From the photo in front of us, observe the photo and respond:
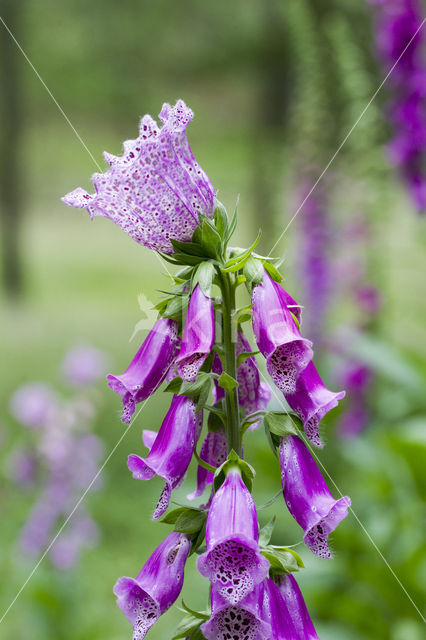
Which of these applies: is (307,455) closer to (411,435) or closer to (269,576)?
(269,576)

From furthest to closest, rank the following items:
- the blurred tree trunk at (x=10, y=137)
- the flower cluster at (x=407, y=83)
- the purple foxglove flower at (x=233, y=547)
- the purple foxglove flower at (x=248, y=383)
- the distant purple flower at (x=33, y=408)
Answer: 1. the blurred tree trunk at (x=10, y=137)
2. the distant purple flower at (x=33, y=408)
3. the flower cluster at (x=407, y=83)
4. the purple foxglove flower at (x=248, y=383)
5. the purple foxglove flower at (x=233, y=547)

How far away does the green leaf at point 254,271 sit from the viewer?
1.54ft

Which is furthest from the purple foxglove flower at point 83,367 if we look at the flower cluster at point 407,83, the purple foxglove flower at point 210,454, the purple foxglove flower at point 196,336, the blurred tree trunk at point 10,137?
the blurred tree trunk at point 10,137

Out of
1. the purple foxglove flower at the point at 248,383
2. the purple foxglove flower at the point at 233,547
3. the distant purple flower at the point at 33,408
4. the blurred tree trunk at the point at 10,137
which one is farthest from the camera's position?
the blurred tree trunk at the point at 10,137

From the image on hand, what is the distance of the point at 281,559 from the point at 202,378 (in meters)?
0.13

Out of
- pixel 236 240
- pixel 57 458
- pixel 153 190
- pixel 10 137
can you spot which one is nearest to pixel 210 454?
pixel 153 190


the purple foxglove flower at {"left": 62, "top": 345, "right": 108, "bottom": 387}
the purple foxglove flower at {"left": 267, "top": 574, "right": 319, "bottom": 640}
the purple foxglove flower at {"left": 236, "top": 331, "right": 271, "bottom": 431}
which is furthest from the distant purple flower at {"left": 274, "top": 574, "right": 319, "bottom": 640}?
the purple foxglove flower at {"left": 62, "top": 345, "right": 108, "bottom": 387}

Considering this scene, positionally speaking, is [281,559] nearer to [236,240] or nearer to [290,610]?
[290,610]

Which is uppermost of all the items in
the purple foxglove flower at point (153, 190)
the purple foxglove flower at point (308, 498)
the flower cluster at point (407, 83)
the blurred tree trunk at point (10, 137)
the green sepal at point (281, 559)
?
the blurred tree trunk at point (10, 137)

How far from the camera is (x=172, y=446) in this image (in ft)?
1.55

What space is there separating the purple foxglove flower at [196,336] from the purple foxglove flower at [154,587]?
0.13 m

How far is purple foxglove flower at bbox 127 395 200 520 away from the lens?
1.53 ft

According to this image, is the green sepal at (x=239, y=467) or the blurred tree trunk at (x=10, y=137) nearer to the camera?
the green sepal at (x=239, y=467)

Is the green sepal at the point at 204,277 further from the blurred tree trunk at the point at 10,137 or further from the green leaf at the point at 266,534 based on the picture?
the blurred tree trunk at the point at 10,137
